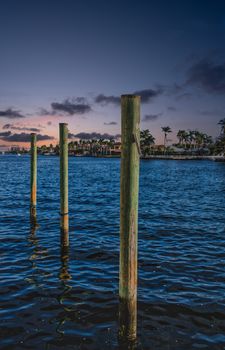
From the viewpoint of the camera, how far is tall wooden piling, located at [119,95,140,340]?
5445 mm

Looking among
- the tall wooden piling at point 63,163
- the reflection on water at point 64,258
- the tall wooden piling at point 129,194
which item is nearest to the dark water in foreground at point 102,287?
the reflection on water at point 64,258

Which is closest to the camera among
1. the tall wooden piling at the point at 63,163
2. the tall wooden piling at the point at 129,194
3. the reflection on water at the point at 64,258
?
the tall wooden piling at the point at 129,194

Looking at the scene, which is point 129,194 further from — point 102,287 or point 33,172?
point 33,172

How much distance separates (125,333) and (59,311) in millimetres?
1657

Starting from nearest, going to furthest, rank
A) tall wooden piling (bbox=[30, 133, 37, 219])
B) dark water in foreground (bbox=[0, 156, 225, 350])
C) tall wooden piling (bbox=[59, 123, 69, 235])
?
dark water in foreground (bbox=[0, 156, 225, 350]) → tall wooden piling (bbox=[59, 123, 69, 235]) → tall wooden piling (bbox=[30, 133, 37, 219])

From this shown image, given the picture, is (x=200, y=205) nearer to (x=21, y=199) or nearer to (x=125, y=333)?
(x=21, y=199)

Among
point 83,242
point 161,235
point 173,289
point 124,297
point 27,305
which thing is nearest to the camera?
point 124,297

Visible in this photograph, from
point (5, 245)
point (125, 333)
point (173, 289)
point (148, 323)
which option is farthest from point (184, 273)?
point (5, 245)

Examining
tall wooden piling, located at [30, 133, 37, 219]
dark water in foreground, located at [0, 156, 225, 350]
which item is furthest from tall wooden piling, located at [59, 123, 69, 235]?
tall wooden piling, located at [30, 133, 37, 219]

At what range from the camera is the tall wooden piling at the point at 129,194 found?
5445 mm

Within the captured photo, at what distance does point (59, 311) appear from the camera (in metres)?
7.18

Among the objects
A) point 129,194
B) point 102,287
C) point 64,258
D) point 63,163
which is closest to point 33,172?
point 63,163

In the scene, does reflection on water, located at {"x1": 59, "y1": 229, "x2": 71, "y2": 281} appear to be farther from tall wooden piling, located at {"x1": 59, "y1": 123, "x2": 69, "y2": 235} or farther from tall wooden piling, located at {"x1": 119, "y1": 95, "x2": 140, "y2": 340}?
tall wooden piling, located at {"x1": 119, "y1": 95, "x2": 140, "y2": 340}

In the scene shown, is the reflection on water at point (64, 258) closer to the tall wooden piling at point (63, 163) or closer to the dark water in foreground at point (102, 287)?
the dark water in foreground at point (102, 287)
